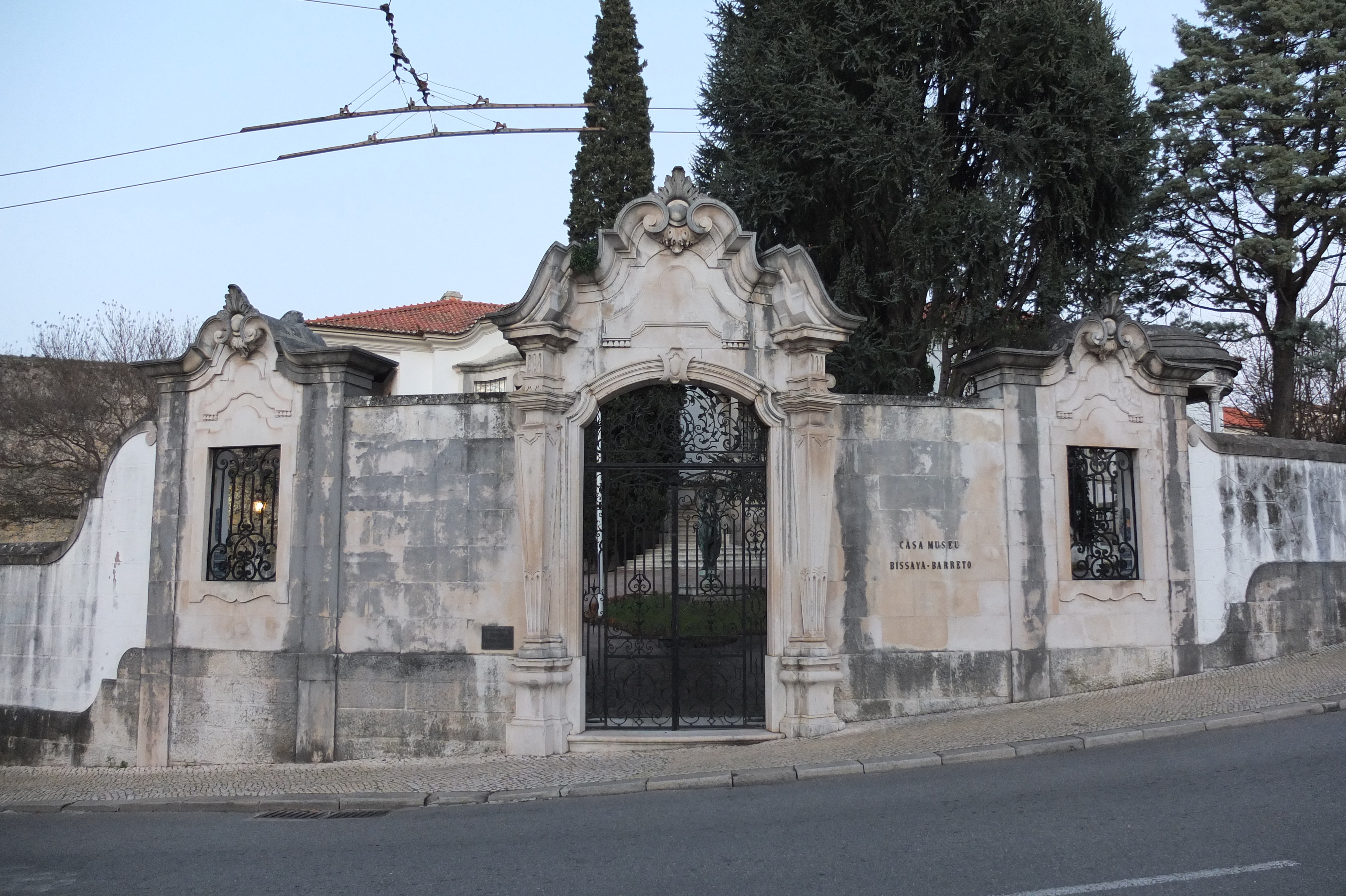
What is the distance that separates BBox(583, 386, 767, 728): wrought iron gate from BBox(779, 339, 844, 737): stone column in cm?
40

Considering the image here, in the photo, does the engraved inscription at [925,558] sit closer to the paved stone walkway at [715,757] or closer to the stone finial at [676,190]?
the paved stone walkway at [715,757]

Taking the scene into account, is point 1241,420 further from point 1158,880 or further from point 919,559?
point 1158,880

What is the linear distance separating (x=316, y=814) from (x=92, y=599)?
4.97 meters

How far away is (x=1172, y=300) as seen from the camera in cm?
2339

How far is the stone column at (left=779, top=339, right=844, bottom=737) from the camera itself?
32.0ft

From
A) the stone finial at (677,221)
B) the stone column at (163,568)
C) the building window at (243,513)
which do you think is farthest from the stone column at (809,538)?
the stone column at (163,568)

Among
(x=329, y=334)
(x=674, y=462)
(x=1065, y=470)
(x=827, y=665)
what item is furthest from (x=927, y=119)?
(x=329, y=334)

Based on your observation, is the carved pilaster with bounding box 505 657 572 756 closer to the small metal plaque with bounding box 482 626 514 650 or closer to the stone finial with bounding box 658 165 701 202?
the small metal plaque with bounding box 482 626 514 650

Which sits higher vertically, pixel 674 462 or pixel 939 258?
pixel 939 258

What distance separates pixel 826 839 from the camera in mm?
6281

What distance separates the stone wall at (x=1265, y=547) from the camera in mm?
11547

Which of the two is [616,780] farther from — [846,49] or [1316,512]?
[846,49]

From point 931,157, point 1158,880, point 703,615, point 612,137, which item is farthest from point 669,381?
point 612,137

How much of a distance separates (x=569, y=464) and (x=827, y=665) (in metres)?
3.27
